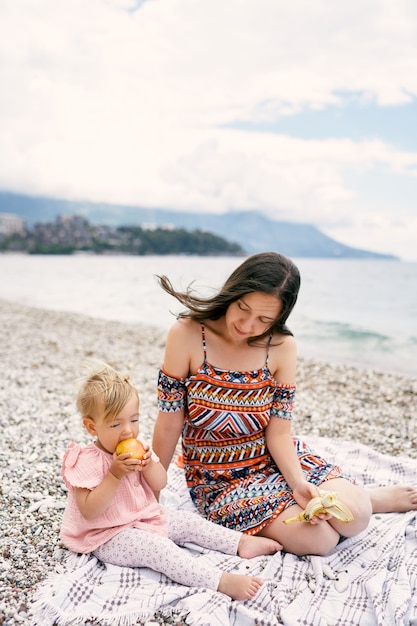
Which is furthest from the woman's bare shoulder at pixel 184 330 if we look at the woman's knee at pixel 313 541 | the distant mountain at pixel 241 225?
the distant mountain at pixel 241 225

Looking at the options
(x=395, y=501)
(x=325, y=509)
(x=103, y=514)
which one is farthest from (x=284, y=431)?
(x=103, y=514)

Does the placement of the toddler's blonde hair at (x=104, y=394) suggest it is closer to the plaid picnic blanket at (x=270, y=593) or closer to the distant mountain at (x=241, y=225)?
the plaid picnic blanket at (x=270, y=593)

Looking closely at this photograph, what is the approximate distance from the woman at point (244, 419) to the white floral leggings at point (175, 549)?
20cm

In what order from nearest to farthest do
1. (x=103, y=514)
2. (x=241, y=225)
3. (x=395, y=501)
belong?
(x=103, y=514) → (x=395, y=501) → (x=241, y=225)

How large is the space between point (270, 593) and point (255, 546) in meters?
0.42

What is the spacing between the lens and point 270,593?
316cm

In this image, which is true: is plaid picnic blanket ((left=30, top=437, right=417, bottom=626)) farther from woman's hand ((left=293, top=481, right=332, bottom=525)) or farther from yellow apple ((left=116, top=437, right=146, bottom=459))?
yellow apple ((left=116, top=437, right=146, bottom=459))

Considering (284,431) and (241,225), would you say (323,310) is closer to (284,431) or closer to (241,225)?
(284,431)

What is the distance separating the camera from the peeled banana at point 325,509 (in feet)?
11.3

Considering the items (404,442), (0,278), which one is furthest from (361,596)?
(0,278)

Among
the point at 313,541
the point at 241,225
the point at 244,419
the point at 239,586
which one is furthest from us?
the point at 241,225

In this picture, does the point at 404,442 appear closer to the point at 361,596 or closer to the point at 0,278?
the point at 361,596

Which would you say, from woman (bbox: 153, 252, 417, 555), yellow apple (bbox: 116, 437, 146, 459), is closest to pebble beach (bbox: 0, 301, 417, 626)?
yellow apple (bbox: 116, 437, 146, 459)

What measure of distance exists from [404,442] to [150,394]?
3.63 meters
